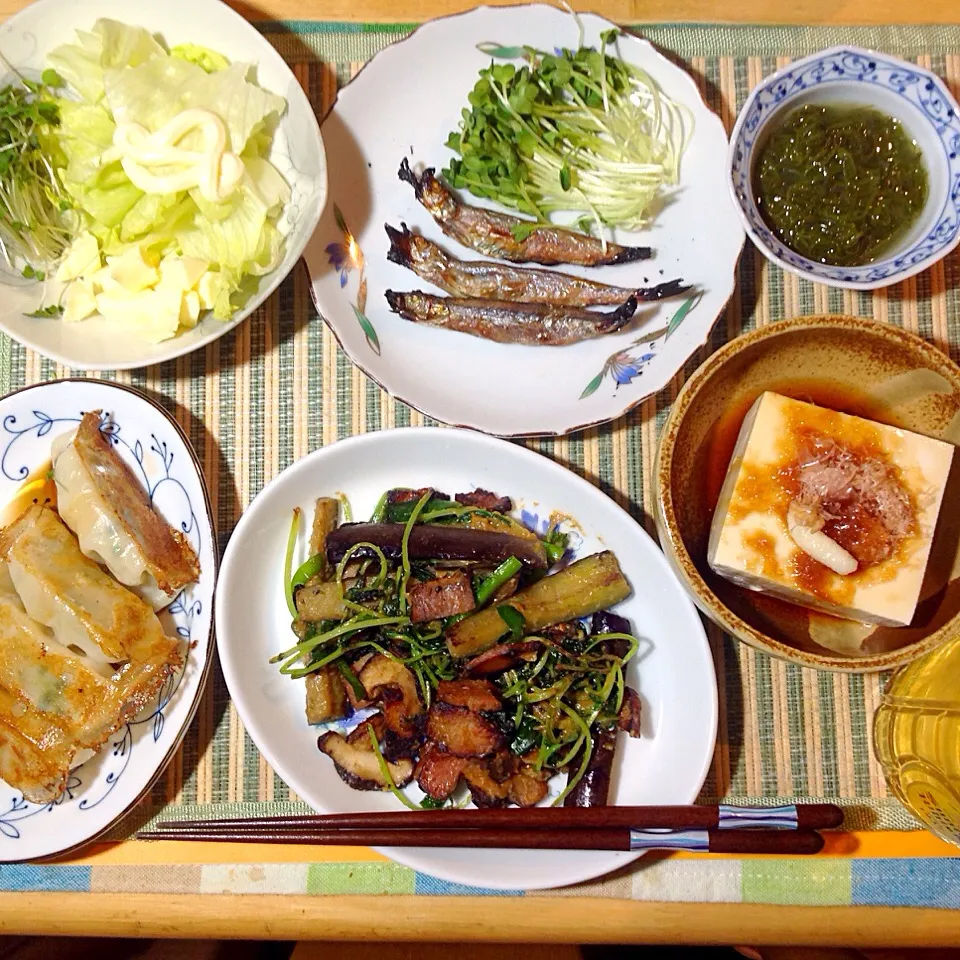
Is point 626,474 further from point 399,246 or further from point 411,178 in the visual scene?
point 411,178

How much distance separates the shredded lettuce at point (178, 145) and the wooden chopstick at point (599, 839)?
1346 millimetres

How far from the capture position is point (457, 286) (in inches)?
85.7

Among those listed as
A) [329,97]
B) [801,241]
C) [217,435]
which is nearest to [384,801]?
[217,435]

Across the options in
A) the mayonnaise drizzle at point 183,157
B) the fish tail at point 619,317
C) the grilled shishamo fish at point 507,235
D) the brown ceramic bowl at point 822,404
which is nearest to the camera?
the brown ceramic bowl at point 822,404

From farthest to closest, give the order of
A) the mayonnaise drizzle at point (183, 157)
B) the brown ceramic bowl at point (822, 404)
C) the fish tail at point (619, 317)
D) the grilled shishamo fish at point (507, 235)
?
the grilled shishamo fish at point (507, 235), the fish tail at point (619, 317), the mayonnaise drizzle at point (183, 157), the brown ceramic bowl at point (822, 404)

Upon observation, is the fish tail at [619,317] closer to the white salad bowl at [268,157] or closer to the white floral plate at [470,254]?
the white floral plate at [470,254]

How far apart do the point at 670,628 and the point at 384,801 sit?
0.88 meters

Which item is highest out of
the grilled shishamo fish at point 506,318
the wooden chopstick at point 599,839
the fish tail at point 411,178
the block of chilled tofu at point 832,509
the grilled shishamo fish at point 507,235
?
the fish tail at point 411,178

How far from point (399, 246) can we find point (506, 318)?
13.8 inches

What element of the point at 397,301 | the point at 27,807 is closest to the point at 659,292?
the point at 397,301

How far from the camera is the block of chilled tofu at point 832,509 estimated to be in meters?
1.85

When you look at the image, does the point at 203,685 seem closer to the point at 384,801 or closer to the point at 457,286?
the point at 384,801

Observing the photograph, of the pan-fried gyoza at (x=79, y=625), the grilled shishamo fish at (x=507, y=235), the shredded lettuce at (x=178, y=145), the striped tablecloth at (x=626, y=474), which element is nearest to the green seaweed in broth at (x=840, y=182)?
the striped tablecloth at (x=626, y=474)

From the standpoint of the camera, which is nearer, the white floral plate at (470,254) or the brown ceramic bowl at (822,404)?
the brown ceramic bowl at (822,404)
